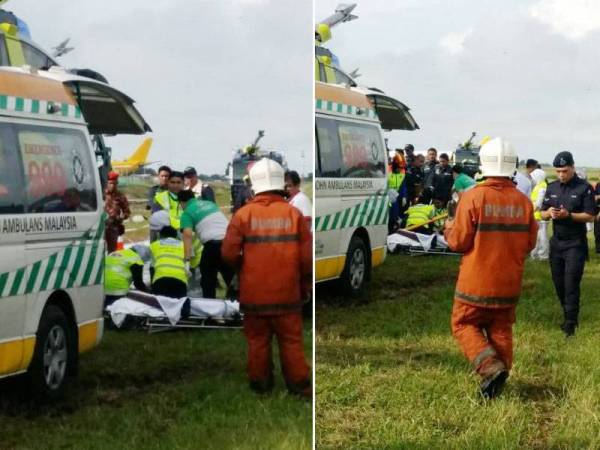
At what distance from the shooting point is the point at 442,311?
4.09 m

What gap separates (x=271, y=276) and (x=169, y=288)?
336mm

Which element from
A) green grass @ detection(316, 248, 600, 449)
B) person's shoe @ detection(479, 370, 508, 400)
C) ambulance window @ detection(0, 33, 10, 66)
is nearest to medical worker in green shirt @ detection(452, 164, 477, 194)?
green grass @ detection(316, 248, 600, 449)

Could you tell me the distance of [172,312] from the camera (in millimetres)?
2912

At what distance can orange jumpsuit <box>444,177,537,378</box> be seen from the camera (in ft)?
12.0

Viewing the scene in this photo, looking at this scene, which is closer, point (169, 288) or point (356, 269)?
point (169, 288)

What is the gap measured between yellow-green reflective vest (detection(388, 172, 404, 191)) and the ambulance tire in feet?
5.95

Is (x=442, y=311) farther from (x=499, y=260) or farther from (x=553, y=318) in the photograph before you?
(x=553, y=318)

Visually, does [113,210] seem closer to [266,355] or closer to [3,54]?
[3,54]

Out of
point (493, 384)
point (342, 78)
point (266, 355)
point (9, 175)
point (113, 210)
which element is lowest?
point (493, 384)

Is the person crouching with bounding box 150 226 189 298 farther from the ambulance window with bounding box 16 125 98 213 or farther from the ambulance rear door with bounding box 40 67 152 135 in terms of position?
the ambulance rear door with bounding box 40 67 152 135

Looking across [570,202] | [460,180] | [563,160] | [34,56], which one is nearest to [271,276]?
[34,56]

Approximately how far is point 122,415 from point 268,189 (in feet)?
2.76

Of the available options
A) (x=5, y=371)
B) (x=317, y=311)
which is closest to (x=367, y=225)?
(x=317, y=311)

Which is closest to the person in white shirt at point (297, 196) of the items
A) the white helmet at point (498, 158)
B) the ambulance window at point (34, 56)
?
the ambulance window at point (34, 56)
